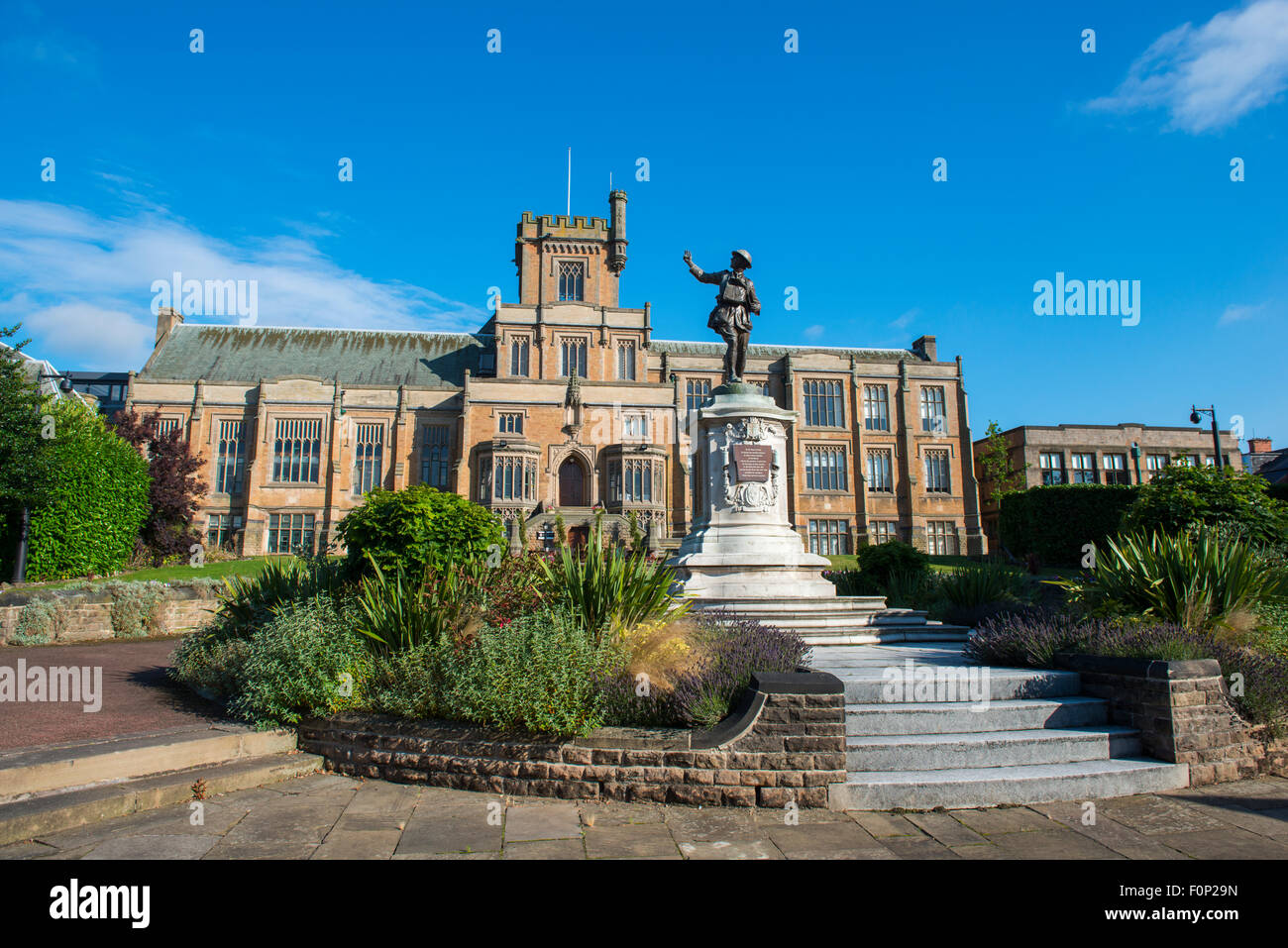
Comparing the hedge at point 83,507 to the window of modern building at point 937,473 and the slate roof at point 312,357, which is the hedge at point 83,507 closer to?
the slate roof at point 312,357

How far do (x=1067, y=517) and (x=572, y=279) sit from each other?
98.7ft

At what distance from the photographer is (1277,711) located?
6453 mm

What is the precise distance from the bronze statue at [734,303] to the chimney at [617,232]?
111 feet

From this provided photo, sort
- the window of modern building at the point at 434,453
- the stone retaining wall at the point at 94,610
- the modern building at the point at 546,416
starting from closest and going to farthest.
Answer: the stone retaining wall at the point at 94,610 → the modern building at the point at 546,416 → the window of modern building at the point at 434,453

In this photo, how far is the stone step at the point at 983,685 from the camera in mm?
6676

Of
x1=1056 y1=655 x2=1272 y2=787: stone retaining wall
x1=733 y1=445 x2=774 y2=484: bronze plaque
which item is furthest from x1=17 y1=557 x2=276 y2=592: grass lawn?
x1=1056 y1=655 x2=1272 y2=787: stone retaining wall

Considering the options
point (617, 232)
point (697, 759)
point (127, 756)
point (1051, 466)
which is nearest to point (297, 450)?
point (617, 232)

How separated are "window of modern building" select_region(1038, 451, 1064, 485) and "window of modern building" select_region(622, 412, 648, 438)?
25.1 m

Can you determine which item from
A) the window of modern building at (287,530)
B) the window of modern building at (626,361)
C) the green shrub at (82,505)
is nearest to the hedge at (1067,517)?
the window of modern building at (626,361)

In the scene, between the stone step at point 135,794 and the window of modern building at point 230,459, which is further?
the window of modern building at point 230,459

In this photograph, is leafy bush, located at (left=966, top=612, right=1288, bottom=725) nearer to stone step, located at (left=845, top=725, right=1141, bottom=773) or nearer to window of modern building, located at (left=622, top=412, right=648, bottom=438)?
stone step, located at (left=845, top=725, right=1141, bottom=773)

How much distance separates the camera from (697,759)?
5.39 metres
